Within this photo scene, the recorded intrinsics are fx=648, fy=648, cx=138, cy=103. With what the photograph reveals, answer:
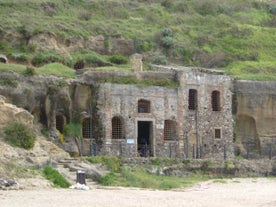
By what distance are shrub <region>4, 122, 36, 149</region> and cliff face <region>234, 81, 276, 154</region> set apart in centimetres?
2183

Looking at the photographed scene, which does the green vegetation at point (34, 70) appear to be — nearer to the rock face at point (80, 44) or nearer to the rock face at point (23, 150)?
the rock face at point (23, 150)

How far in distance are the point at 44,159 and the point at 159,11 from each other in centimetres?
4119

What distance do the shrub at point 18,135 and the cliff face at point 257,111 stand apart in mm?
21833

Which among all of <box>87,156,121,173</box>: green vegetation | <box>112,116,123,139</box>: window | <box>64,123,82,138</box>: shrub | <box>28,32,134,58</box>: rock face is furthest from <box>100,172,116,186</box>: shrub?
<box>28,32,134,58</box>: rock face

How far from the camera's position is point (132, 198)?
25172mm

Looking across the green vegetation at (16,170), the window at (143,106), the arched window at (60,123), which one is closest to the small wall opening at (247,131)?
the window at (143,106)

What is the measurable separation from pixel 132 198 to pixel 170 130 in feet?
70.9

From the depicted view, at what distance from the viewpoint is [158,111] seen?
149ft

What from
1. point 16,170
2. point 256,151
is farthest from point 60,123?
point 256,151

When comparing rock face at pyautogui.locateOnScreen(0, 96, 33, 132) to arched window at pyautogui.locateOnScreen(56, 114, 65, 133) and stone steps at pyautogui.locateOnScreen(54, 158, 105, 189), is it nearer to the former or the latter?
stone steps at pyautogui.locateOnScreen(54, 158, 105, 189)

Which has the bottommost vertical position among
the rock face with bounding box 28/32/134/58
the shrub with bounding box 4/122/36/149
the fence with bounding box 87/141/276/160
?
the fence with bounding box 87/141/276/160

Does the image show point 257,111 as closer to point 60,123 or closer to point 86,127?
point 86,127

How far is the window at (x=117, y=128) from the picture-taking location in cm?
4481

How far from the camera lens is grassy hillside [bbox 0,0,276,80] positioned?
53844 millimetres
